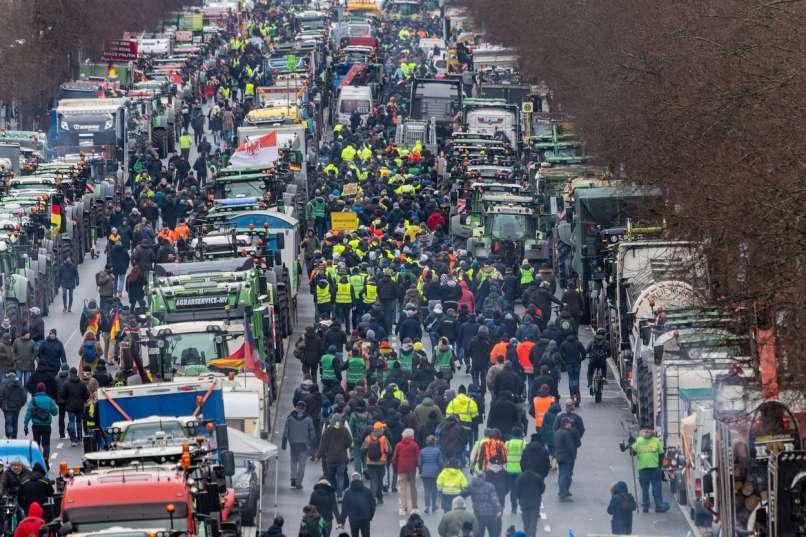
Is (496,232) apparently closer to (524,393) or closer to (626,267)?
(626,267)

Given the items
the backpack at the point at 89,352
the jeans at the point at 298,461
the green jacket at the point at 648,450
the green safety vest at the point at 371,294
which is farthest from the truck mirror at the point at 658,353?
the green safety vest at the point at 371,294

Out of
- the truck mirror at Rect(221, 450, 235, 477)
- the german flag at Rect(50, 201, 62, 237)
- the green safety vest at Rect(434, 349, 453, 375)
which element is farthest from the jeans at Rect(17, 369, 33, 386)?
the german flag at Rect(50, 201, 62, 237)

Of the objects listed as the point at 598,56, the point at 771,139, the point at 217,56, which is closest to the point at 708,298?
the point at 771,139

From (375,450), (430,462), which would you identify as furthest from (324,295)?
(430,462)

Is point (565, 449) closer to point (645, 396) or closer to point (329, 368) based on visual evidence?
point (645, 396)

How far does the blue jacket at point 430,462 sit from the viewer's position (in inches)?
1217

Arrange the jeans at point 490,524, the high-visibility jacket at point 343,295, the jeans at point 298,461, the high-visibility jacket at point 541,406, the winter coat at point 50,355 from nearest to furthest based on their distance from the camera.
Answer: the jeans at point 490,524 → the jeans at point 298,461 → the high-visibility jacket at point 541,406 → the winter coat at point 50,355 → the high-visibility jacket at point 343,295

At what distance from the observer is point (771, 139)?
102ft

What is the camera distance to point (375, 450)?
103 ft

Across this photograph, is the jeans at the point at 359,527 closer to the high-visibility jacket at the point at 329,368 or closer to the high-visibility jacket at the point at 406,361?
the high-visibility jacket at the point at 406,361

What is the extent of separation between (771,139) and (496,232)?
61.1 feet

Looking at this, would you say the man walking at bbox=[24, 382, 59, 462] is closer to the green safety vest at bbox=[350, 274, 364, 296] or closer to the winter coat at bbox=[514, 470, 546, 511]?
the winter coat at bbox=[514, 470, 546, 511]

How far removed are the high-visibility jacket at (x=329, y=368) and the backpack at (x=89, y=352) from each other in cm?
339

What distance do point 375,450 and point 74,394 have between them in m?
5.25
